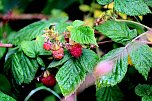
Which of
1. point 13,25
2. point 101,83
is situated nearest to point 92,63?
point 101,83

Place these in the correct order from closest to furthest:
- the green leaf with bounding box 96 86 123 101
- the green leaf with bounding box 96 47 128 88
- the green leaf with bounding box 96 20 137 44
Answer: the green leaf with bounding box 96 47 128 88 → the green leaf with bounding box 96 20 137 44 → the green leaf with bounding box 96 86 123 101

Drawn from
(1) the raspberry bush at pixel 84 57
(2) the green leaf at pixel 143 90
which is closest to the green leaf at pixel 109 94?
(1) the raspberry bush at pixel 84 57

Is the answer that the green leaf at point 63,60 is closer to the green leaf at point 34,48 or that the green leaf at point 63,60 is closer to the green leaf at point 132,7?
the green leaf at point 34,48

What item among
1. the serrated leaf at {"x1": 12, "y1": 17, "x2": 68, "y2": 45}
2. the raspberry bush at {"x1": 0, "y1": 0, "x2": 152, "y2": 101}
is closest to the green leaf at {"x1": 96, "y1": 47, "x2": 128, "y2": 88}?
the raspberry bush at {"x1": 0, "y1": 0, "x2": 152, "y2": 101}

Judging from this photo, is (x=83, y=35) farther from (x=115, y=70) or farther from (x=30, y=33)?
(x=30, y=33)

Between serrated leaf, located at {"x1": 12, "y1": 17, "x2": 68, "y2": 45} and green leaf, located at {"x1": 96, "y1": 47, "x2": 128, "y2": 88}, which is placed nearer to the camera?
green leaf, located at {"x1": 96, "y1": 47, "x2": 128, "y2": 88}

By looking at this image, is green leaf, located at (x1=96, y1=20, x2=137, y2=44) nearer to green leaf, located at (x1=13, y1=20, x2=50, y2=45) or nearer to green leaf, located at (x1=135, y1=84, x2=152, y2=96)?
green leaf, located at (x1=135, y1=84, x2=152, y2=96)

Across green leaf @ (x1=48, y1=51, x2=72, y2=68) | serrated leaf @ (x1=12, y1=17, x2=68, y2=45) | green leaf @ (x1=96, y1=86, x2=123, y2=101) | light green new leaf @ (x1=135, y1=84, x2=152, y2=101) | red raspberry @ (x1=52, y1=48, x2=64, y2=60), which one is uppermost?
serrated leaf @ (x1=12, y1=17, x2=68, y2=45)
